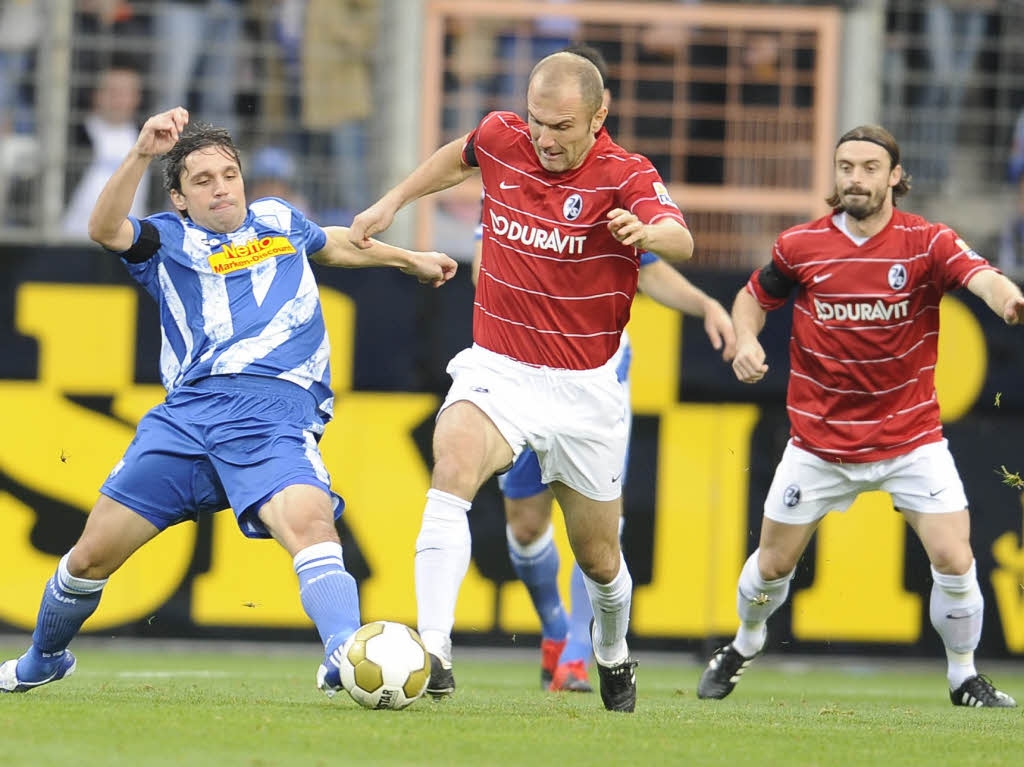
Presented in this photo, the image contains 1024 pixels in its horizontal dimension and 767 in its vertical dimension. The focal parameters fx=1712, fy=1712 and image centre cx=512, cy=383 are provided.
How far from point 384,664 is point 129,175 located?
1.86m

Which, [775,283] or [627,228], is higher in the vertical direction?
[627,228]

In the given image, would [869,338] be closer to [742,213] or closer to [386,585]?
[386,585]

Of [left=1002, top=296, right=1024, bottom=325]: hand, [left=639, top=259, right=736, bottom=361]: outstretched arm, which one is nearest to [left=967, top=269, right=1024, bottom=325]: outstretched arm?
[left=1002, top=296, right=1024, bottom=325]: hand

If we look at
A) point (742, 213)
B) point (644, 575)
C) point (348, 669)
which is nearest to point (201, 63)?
point (742, 213)

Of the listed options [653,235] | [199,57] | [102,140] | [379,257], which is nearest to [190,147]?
[379,257]

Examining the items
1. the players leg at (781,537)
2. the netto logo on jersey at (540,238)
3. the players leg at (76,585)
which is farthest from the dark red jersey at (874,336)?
the players leg at (76,585)

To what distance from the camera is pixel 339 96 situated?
1220 cm

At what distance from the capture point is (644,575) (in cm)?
963

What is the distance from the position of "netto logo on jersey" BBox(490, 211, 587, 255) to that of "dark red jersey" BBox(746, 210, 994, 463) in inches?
72.9

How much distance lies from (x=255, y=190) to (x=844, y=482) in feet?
17.9

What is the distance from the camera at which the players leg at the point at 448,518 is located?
18.1ft

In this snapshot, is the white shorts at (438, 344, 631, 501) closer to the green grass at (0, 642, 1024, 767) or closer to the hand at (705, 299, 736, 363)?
the green grass at (0, 642, 1024, 767)

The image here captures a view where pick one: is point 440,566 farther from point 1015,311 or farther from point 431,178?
point 1015,311

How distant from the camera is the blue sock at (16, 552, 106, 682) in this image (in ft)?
19.3
